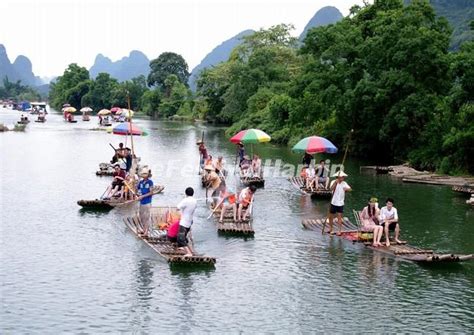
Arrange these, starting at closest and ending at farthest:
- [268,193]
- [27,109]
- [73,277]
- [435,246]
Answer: [73,277] → [435,246] → [268,193] → [27,109]

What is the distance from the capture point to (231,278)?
1548 centimetres

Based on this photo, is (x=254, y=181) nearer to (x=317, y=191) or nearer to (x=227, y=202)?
(x=317, y=191)

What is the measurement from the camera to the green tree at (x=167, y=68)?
147875 mm

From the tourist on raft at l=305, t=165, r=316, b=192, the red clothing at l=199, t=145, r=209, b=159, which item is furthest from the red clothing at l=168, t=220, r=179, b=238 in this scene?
the red clothing at l=199, t=145, r=209, b=159

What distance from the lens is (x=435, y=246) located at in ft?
63.3

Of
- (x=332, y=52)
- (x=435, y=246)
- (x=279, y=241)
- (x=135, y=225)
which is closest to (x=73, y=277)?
(x=135, y=225)

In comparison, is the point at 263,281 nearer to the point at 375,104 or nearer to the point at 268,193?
the point at 268,193

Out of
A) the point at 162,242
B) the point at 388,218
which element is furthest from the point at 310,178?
the point at 162,242

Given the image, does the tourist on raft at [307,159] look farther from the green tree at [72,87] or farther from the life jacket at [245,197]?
the green tree at [72,87]

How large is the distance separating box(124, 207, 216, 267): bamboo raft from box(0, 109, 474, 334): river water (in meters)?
0.28

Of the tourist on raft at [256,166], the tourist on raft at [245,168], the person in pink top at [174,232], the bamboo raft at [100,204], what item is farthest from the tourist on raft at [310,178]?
the person in pink top at [174,232]

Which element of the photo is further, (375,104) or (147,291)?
(375,104)

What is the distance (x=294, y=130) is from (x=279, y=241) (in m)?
38.2

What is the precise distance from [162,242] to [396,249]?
6.51m
